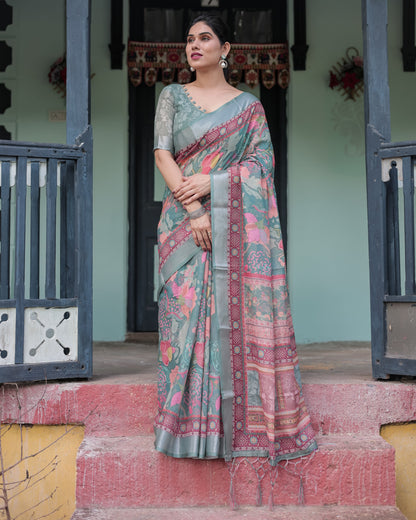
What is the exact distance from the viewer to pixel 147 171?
583 centimetres

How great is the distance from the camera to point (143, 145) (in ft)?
19.1

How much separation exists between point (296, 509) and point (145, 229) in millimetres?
3389

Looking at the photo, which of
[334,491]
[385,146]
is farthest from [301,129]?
[334,491]

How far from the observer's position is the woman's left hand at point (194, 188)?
9.80ft

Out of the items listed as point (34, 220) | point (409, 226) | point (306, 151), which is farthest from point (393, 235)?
point (306, 151)

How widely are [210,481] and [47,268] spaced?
4.38 feet

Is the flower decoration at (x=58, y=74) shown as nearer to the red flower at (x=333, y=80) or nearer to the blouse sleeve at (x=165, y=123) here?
the red flower at (x=333, y=80)

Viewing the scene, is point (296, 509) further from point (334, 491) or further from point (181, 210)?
point (181, 210)

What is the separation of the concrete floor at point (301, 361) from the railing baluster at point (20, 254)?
447 millimetres

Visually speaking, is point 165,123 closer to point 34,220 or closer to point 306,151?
point 34,220

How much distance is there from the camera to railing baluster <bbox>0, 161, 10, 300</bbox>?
3.29m

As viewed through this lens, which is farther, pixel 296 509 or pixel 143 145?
pixel 143 145

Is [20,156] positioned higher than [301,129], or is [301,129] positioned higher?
[301,129]

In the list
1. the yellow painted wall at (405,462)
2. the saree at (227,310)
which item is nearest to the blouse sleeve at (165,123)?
the saree at (227,310)
